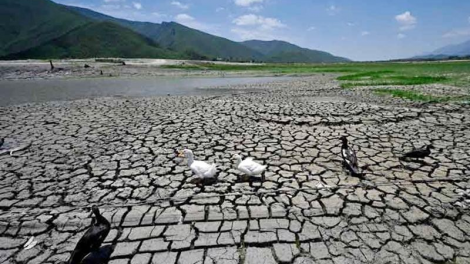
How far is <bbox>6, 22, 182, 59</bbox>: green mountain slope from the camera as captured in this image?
105875 millimetres

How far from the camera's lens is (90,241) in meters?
3.09

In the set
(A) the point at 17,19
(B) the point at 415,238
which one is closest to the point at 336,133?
(B) the point at 415,238

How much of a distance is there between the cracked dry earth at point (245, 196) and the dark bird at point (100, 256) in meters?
0.08

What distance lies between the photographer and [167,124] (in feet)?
29.3

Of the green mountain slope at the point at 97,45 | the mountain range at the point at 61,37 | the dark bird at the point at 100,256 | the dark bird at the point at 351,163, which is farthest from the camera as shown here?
the mountain range at the point at 61,37

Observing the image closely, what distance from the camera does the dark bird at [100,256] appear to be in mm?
3188

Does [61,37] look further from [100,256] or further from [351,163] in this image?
[351,163]

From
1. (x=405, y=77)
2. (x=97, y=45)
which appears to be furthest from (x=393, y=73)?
(x=97, y=45)

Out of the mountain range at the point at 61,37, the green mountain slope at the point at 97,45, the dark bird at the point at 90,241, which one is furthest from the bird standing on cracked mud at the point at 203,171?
the green mountain slope at the point at 97,45

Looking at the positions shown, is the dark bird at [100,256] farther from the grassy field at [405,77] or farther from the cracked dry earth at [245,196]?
the grassy field at [405,77]

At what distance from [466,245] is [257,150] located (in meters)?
4.04

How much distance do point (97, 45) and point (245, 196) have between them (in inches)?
5261

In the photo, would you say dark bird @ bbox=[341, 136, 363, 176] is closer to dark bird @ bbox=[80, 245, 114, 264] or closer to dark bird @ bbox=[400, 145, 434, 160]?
dark bird @ bbox=[400, 145, 434, 160]

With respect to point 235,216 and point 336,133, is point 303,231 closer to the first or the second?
point 235,216
